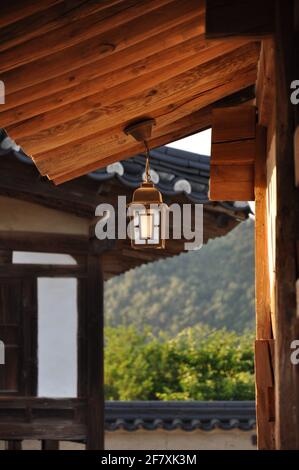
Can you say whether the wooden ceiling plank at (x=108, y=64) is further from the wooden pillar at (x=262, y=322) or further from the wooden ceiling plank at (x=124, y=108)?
the wooden pillar at (x=262, y=322)

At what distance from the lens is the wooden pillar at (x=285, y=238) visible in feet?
16.5

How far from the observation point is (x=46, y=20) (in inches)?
208

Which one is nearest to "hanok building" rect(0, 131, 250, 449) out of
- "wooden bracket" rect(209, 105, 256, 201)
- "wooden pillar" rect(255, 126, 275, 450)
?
"wooden pillar" rect(255, 126, 275, 450)

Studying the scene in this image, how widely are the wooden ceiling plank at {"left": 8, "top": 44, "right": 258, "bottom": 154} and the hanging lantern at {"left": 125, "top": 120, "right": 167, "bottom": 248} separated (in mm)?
800

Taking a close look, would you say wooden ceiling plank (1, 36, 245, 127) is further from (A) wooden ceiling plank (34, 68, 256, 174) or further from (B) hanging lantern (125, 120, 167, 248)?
(B) hanging lantern (125, 120, 167, 248)

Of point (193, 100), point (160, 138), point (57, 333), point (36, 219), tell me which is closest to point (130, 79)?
point (193, 100)

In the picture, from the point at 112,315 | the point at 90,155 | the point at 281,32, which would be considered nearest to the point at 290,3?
the point at 281,32

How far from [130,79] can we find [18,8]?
165 cm

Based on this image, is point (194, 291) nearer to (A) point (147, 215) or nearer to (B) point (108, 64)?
(A) point (147, 215)

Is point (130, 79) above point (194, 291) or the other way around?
the other way around

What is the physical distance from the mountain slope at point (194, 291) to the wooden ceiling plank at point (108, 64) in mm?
53536

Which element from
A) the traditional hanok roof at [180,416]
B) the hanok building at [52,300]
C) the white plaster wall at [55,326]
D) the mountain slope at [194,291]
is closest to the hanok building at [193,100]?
the hanok building at [52,300]

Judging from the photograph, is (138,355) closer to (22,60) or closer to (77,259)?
(77,259)
